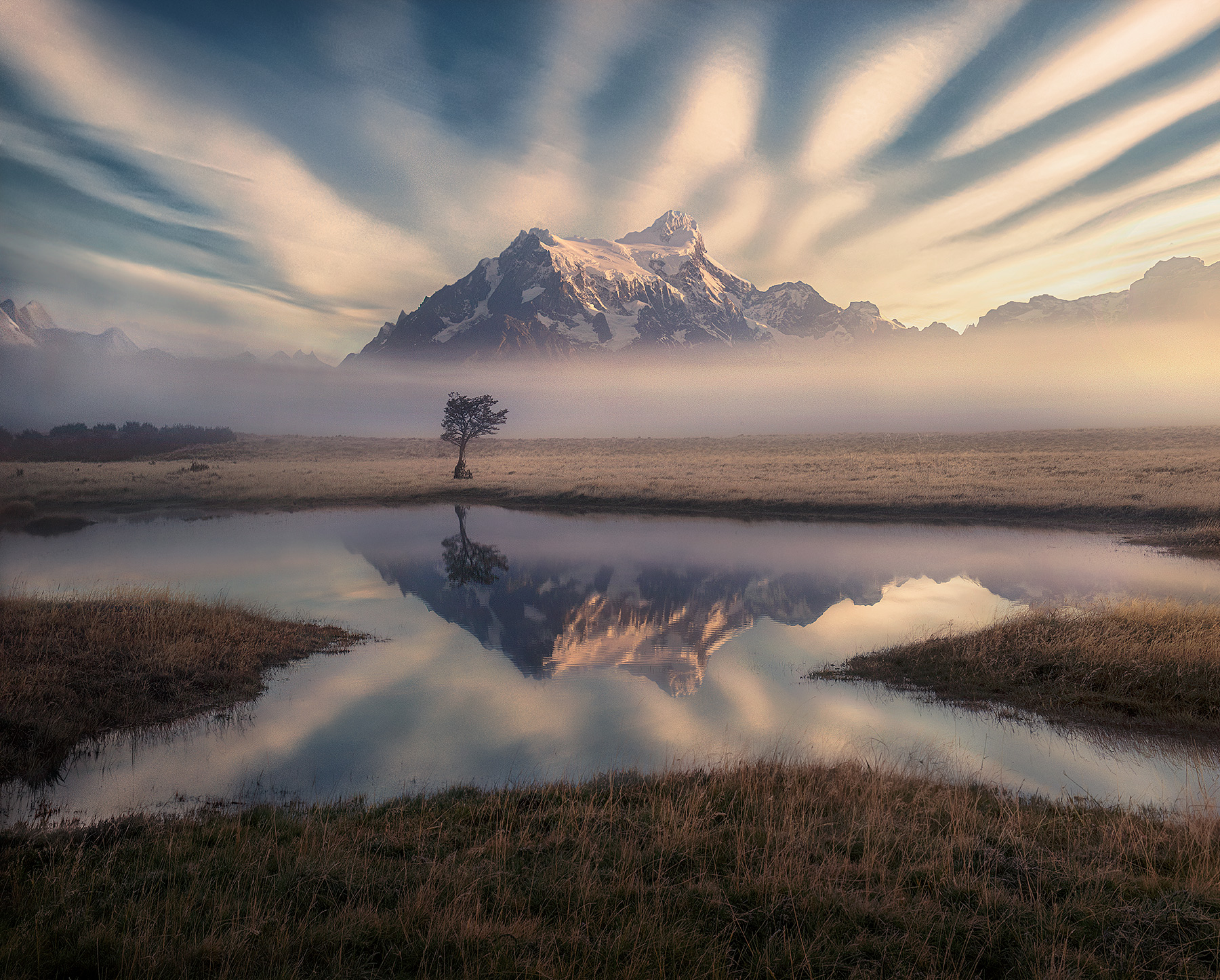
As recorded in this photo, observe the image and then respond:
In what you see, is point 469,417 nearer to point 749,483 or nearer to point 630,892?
point 749,483

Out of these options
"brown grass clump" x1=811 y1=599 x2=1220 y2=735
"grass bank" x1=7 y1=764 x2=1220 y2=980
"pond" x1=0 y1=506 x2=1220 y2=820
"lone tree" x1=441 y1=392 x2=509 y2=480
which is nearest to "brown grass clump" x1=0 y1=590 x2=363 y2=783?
→ "pond" x1=0 y1=506 x2=1220 y2=820

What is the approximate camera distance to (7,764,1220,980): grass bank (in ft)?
16.5

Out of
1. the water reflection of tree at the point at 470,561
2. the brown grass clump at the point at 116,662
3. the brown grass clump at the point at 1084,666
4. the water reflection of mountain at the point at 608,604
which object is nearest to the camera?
the brown grass clump at the point at 116,662

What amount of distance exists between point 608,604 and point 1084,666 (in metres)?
13.7

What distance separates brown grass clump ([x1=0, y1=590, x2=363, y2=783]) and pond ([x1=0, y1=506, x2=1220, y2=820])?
65 cm

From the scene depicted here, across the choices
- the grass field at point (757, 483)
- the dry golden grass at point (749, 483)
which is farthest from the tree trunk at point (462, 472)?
the dry golden grass at point (749, 483)

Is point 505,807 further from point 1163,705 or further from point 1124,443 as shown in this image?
point 1124,443

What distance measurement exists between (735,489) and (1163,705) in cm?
3810

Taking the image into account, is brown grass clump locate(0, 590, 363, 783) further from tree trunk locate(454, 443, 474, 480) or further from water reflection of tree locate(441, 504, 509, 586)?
tree trunk locate(454, 443, 474, 480)

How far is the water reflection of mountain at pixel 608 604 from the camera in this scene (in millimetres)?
16984

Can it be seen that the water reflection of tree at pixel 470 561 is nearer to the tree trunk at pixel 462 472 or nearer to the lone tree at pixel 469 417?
the tree trunk at pixel 462 472

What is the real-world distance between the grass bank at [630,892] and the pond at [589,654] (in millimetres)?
2286

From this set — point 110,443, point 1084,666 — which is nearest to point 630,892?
point 1084,666

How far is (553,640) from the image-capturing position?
18.6 metres
